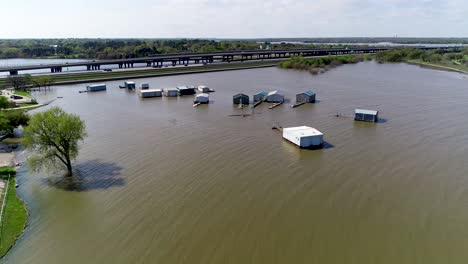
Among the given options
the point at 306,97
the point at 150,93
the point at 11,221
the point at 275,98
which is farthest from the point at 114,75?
the point at 11,221

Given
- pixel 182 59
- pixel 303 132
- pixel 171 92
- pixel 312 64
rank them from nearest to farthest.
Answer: pixel 303 132 < pixel 171 92 < pixel 312 64 < pixel 182 59

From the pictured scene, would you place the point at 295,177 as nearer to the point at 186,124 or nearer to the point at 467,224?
the point at 467,224

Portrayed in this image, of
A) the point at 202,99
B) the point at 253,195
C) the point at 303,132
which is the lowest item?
the point at 253,195

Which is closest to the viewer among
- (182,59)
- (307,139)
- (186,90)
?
(307,139)

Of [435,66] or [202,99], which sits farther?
[435,66]

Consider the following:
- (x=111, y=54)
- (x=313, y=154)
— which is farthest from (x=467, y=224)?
(x=111, y=54)

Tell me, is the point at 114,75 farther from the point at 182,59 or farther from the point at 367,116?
the point at 367,116

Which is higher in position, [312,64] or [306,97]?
[312,64]

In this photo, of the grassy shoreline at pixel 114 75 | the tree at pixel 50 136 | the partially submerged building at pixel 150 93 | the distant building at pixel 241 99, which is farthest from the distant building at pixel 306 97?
the grassy shoreline at pixel 114 75
